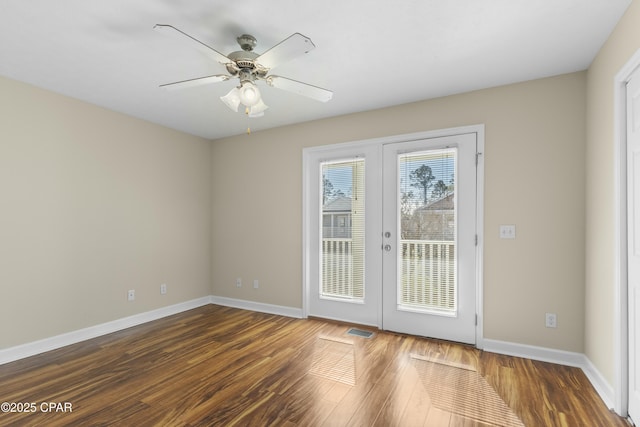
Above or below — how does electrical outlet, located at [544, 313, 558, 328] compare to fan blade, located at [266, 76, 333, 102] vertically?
below

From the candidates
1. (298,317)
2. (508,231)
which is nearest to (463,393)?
(508,231)

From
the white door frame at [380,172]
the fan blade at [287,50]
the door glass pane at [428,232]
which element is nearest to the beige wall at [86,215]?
the white door frame at [380,172]

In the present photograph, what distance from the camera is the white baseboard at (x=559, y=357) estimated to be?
219 cm

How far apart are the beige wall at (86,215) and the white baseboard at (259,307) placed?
0.39 meters

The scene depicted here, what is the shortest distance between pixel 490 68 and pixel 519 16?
0.70 m

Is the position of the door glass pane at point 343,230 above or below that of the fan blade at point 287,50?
below

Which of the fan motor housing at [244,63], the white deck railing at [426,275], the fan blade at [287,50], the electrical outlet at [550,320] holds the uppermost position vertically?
the fan motor housing at [244,63]

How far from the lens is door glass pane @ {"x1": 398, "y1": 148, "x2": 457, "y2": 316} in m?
3.20

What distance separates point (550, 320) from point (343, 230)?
2.17 meters

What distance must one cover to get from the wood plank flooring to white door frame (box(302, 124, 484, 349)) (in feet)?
1.72

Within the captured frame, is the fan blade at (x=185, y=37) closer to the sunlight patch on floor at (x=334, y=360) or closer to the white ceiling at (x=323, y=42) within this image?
the white ceiling at (x=323, y=42)

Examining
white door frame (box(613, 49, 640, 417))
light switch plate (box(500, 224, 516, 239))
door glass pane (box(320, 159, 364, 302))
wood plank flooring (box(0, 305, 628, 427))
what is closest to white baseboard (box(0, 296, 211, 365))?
wood plank flooring (box(0, 305, 628, 427))

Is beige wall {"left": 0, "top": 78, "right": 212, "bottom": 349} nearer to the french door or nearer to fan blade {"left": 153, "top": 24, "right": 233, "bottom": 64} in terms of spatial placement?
fan blade {"left": 153, "top": 24, "right": 233, "bottom": 64}

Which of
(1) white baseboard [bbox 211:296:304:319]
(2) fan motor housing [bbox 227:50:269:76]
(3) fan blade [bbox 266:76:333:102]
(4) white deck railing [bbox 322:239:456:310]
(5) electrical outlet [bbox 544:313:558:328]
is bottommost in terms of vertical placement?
(1) white baseboard [bbox 211:296:304:319]
